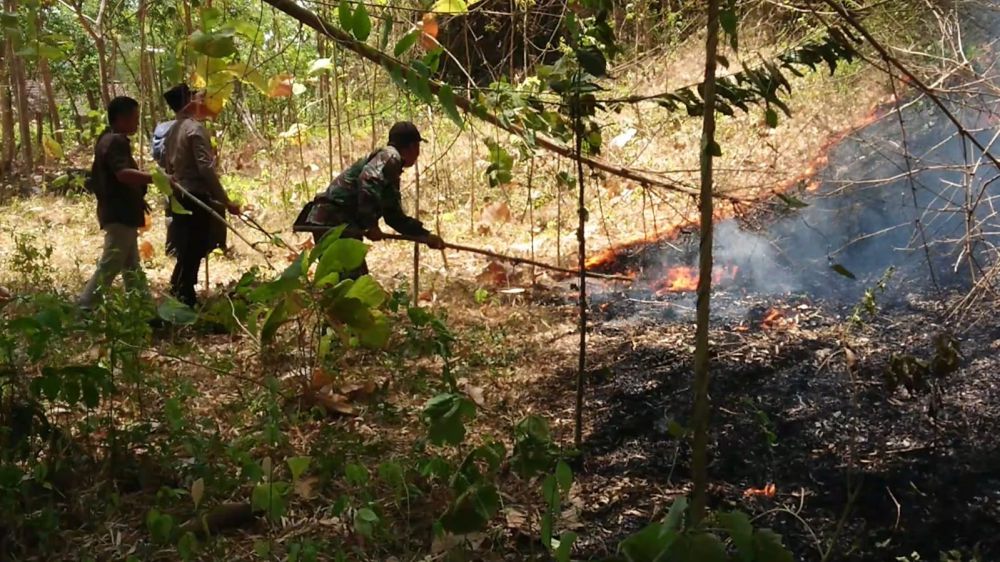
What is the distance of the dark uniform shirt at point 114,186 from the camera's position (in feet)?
15.8

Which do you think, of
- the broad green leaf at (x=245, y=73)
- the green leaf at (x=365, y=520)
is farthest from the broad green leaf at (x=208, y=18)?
the green leaf at (x=365, y=520)

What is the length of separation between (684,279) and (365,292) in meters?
4.47

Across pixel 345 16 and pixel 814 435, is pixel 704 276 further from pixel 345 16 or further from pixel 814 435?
pixel 814 435

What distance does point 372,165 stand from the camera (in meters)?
4.74

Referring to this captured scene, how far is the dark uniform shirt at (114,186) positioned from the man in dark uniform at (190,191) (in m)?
0.21

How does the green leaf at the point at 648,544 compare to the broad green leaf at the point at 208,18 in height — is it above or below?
below

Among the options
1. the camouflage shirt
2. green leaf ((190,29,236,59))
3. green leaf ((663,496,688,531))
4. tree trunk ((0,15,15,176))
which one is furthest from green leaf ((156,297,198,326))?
tree trunk ((0,15,15,176))

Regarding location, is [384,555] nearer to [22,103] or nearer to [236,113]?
[22,103]

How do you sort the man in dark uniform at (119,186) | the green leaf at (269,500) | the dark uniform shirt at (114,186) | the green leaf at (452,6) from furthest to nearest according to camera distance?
the dark uniform shirt at (114,186)
the man in dark uniform at (119,186)
the green leaf at (452,6)
the green leaf at (269,500)

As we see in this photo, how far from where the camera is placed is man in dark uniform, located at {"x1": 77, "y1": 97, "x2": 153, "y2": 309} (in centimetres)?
470

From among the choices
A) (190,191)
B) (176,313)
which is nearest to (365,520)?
(176,313)

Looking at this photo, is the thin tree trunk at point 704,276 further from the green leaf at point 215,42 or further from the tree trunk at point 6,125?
the tree trunk at point 6,125

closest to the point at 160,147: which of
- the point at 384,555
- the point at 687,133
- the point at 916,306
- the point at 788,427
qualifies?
the point at 384,555

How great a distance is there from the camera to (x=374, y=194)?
468cm
